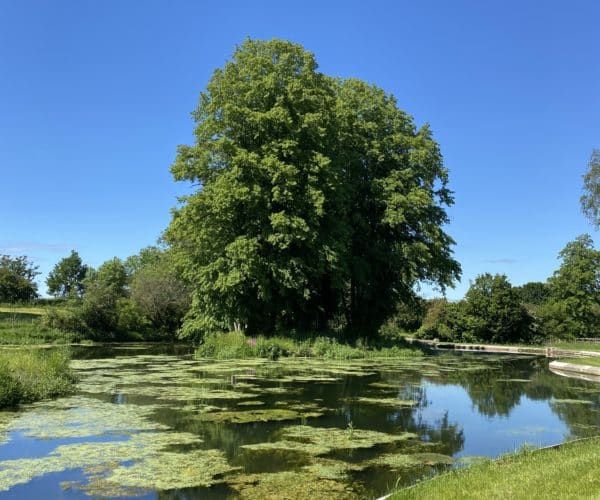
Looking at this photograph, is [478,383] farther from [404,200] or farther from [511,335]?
[511,335]

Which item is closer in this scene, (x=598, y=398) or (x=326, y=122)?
(x=598, y=398)

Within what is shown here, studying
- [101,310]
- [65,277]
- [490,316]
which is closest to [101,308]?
[101,310]

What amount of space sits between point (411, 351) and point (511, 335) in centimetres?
2454

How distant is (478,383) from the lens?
1988 centimetres

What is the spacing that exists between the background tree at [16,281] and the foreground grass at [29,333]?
15.6m

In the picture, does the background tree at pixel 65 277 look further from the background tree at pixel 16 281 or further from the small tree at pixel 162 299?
A: the small tree at pixel 162 299

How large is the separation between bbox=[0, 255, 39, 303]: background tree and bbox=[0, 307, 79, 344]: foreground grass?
15.6 m

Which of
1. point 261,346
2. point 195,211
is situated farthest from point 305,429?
point 195,211

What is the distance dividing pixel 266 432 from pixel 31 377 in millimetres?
7820

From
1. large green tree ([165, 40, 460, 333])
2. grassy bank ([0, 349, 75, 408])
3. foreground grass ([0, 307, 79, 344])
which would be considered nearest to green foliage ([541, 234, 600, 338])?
large green tree ([165, 40, 460, 333])

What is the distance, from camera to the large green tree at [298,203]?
29.2m

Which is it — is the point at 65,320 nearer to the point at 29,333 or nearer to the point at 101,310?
the point at 101,310

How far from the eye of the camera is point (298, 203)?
97.7 ft

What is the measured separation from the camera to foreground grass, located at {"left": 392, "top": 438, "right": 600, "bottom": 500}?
18.7 feet
